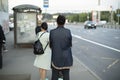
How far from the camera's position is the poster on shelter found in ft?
72.7

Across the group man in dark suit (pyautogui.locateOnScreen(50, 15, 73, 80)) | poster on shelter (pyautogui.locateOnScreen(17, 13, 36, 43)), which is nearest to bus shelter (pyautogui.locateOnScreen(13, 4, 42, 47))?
poster on shelter (pyautogui.locateOnScreen(17, 13, 36, 43))

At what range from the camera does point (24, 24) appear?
73.0ft

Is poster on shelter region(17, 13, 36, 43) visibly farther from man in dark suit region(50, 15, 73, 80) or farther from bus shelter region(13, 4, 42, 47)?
man in dark suit region(50, 15, 73, 80)

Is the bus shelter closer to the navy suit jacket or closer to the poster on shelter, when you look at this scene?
the poster on shelter

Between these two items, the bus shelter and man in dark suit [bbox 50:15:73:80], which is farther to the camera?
the bus shelter

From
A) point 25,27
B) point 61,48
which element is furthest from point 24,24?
point 61,48

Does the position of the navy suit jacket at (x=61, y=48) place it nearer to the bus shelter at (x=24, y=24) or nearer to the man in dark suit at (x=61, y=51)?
the man in dark suit at (x=61, y=51)

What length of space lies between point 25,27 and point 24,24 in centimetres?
19

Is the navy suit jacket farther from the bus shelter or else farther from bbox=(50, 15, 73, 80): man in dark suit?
the bus shelter

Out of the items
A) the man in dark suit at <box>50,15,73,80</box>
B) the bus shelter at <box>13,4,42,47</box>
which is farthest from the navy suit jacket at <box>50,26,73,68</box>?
the bus shelter at <box>13,4,42,47</box>

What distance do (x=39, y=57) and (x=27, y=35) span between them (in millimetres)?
13193

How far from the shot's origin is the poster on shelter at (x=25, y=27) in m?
22.2

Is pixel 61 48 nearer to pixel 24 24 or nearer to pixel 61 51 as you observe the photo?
pixel 61 51

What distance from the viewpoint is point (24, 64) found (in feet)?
46.1
